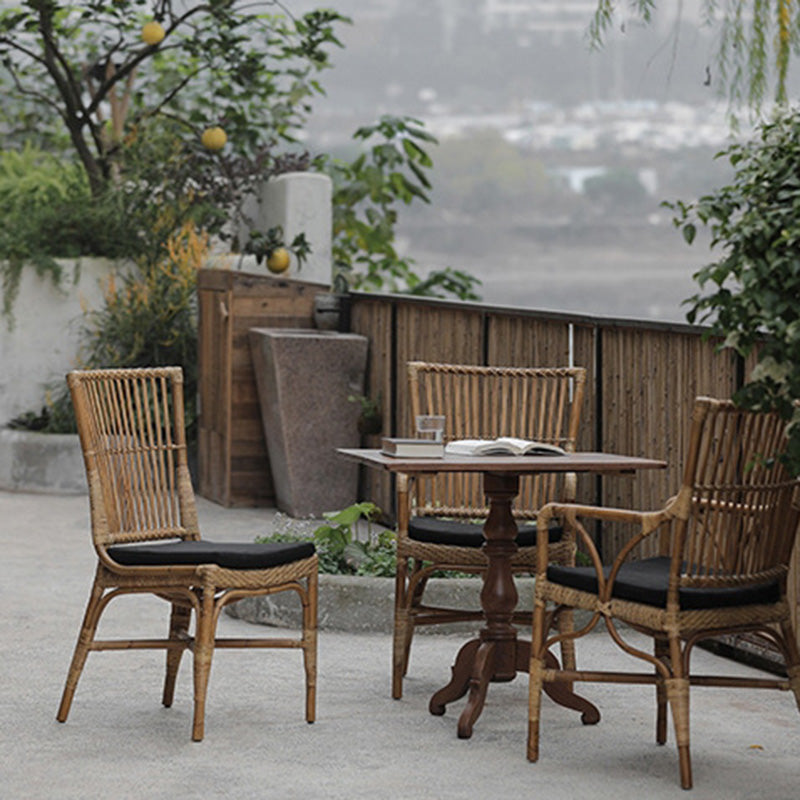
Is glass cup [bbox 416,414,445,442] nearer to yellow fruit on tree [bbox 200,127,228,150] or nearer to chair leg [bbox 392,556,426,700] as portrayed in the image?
chair leg [bbox 392,556,426,700]

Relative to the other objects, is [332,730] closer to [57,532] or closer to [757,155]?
[757,155]

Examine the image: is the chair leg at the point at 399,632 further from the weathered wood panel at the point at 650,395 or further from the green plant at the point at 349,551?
the weathered wood panel at the point at 650,395

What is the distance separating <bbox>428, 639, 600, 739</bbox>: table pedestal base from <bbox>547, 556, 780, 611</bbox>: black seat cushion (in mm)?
494

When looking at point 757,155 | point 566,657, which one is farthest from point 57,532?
point 757,155

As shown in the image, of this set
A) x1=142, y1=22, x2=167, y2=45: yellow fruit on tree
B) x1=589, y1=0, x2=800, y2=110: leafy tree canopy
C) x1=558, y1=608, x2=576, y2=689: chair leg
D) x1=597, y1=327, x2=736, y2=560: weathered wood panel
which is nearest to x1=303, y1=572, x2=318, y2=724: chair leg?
x1=558, y1=608, x2=576, y2=689: chair leg

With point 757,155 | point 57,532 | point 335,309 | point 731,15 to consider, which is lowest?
point 57,532

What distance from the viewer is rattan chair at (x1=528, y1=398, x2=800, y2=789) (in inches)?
151

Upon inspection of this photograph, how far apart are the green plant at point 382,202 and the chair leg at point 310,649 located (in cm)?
697

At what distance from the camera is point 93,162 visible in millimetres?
11297

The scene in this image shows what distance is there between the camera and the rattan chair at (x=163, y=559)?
4.29 m

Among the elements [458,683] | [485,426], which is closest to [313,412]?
[485,426]

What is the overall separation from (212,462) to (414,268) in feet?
13.5

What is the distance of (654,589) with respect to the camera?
3887 mm

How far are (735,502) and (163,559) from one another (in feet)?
4.87
